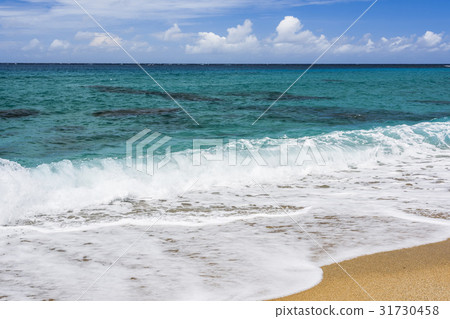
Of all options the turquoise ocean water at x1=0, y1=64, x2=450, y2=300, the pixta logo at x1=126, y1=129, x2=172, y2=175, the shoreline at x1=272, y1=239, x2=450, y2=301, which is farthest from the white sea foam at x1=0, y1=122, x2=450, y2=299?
the pixta logo at x1=126, y1=129, x2=172, y2=175

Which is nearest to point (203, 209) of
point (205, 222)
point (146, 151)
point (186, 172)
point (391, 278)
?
point (205, 222)

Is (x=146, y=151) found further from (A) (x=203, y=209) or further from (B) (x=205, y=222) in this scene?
(B) (x=205, y=222)

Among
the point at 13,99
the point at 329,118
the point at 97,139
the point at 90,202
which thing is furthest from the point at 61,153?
the point at 13,99

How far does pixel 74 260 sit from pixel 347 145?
767cm

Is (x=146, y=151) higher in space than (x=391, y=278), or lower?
higher

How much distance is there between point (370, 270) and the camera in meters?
3.78

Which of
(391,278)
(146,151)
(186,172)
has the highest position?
(146,151)

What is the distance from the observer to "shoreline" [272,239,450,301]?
334 cm

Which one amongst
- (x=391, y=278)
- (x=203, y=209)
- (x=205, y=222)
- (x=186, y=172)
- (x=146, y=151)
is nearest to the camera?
(x=391, y=278)

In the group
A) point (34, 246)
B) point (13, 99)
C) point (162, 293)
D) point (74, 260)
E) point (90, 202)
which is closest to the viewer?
point (162, 293)

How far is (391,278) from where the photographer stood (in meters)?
3.61

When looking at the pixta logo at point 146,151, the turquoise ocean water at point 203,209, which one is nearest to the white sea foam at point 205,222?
the turquoise ocean water at point 203,209

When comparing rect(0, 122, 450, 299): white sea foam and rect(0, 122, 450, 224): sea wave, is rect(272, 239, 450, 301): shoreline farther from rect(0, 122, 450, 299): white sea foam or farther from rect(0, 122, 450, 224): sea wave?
rect(0, 122, 450, 224): sea wave

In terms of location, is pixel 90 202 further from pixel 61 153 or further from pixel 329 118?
pixel 329 118
